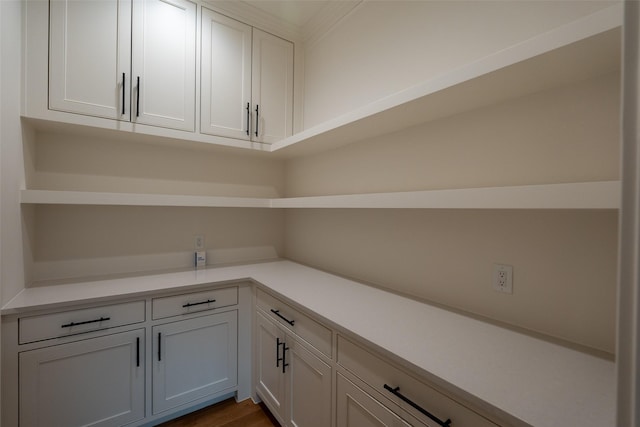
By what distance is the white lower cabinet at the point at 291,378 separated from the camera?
50.4 inches

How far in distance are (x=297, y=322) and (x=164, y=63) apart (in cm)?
180

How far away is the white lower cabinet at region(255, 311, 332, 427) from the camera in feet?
4.20

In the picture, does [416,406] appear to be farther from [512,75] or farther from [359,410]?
[512,75]

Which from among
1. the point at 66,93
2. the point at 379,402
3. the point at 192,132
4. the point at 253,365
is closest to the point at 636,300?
the point at 379,402

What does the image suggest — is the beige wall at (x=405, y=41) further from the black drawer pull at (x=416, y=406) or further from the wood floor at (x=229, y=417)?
the wood floor at (x=229, y=417)

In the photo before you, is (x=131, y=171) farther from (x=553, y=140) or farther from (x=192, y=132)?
(x=553, y=140)

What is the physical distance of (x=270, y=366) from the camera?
1695 millimetres

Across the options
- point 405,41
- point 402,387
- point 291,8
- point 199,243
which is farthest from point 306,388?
point 291,8

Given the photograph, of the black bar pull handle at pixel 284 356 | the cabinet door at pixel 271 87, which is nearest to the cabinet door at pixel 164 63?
the cabinet door at pixel 271 87

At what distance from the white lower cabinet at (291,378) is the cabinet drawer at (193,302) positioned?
23 cm

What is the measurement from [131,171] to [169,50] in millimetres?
850

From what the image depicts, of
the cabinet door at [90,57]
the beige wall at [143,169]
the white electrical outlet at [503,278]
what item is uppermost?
the cabinet door at [90,57]

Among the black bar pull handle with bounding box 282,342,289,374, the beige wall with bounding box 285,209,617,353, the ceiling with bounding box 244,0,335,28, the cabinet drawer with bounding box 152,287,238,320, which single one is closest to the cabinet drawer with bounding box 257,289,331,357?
the black bar pull handle with bounding box 282,342,289,374

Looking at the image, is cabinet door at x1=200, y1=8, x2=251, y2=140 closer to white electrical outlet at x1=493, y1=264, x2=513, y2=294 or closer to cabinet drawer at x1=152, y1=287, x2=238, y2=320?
cabinet drawer at x1=152, y1=287, x2=238, y2=320
